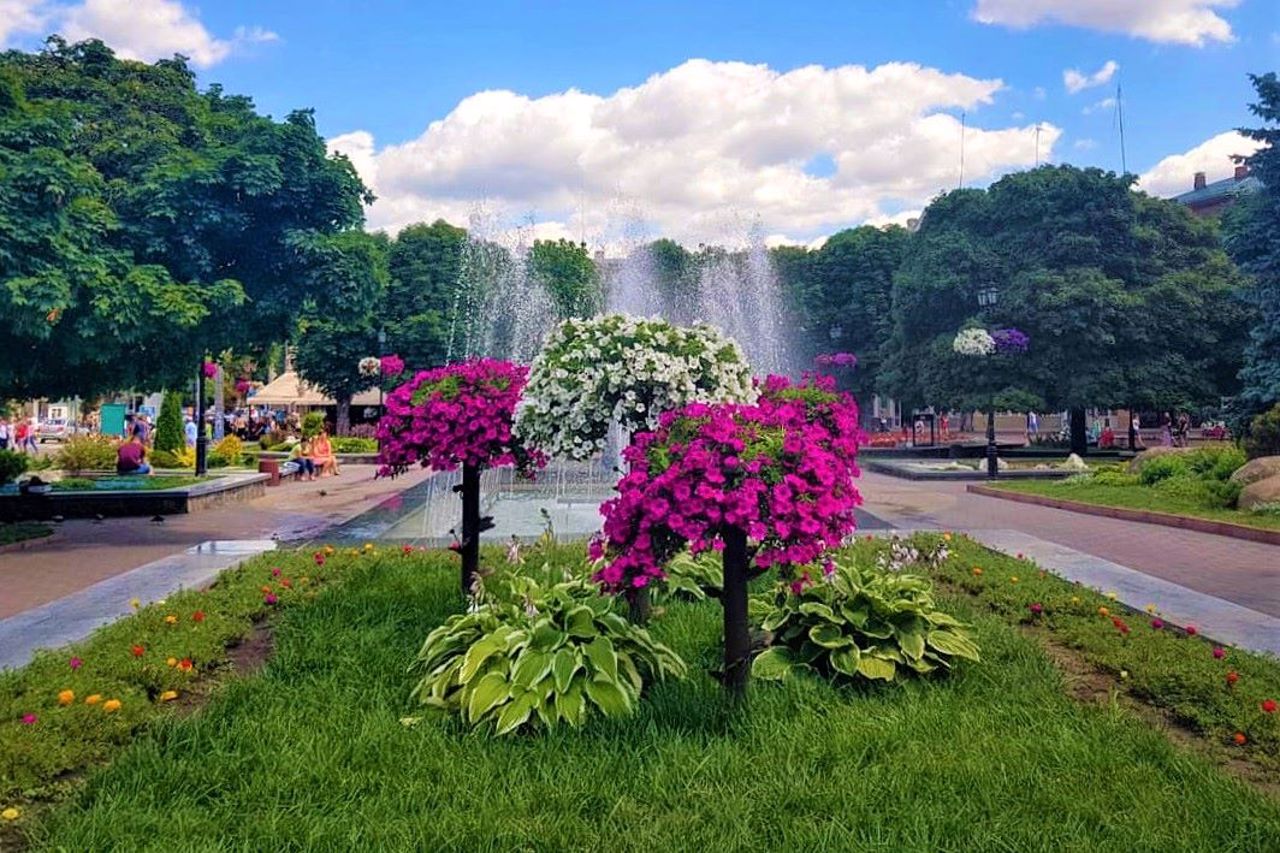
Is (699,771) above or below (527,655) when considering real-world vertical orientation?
below

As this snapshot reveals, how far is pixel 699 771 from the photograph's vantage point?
3625 mm

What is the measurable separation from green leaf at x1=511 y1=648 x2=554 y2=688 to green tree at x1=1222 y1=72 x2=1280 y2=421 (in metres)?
17.1

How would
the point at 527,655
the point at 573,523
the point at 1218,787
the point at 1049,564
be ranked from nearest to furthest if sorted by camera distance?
the point at 1218,787, the point at 527,655, the point at 1049,564, the point at 573,523

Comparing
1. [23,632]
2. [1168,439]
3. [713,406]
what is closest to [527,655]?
[713,406]

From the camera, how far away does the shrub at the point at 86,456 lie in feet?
64.1

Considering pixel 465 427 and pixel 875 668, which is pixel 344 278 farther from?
pixel 875 668

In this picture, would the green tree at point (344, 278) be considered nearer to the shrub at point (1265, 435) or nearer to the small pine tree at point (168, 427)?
the small pine tree at point (168, 427)

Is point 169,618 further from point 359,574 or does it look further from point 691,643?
point 691,643

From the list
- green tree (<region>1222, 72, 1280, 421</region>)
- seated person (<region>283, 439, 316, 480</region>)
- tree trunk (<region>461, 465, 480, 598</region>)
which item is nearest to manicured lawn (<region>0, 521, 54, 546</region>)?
tree trunk (<region>461, 465, 480, 598</region>)

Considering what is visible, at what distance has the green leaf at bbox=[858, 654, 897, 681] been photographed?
460 cm

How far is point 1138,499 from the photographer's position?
14477mm

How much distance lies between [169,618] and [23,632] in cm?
105

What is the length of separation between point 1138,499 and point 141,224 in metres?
14.0

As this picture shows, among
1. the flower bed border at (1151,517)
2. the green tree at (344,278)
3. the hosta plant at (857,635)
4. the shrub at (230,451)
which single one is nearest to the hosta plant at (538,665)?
the hosta plant at (857,635)
